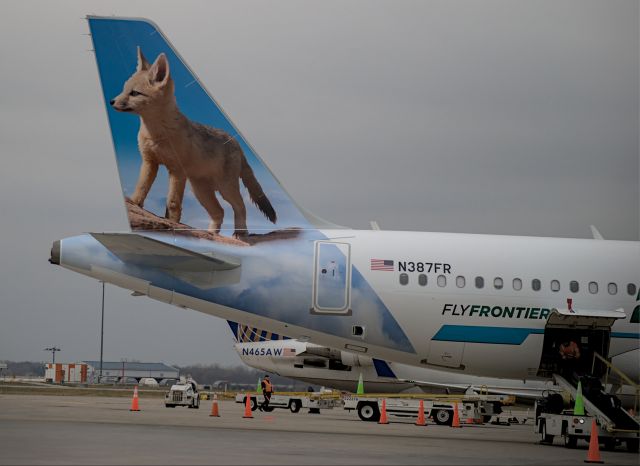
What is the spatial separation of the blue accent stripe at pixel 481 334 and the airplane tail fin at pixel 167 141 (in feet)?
15.9

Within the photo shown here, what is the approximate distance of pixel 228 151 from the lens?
23609mm

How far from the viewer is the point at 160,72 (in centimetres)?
2344

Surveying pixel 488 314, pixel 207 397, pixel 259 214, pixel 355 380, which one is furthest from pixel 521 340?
pixel 207 397

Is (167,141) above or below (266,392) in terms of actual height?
above

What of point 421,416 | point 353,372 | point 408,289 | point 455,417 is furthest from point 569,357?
point 353,372

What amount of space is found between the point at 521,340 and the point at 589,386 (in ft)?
6.34

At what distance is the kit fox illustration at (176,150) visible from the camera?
76.2 ft

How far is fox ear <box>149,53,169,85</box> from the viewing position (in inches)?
921

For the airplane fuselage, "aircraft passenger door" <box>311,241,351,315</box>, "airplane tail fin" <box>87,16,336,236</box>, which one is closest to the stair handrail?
the airplane fuselage

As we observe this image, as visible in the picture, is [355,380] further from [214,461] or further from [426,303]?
[214,461]

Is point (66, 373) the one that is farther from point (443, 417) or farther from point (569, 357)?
point (569, 357)

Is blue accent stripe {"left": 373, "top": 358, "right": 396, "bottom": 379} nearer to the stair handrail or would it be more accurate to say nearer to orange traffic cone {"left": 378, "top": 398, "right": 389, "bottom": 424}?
orange traffic cone {"left": 378, "top": 398, "right": 389, "bottom": 424}

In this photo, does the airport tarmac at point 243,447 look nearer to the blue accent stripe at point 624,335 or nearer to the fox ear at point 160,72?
the blue accent stripe at point 624,335

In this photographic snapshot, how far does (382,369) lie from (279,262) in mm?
18387
